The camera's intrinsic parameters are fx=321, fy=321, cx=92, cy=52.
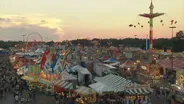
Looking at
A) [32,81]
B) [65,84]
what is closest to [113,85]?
[65,84]

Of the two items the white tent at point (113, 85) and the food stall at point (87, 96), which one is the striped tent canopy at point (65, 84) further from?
the food stall at point (87, 96)

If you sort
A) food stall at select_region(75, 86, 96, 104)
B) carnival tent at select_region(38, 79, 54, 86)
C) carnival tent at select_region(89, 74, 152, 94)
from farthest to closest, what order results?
1. carnival tent at select_region(38, 79, 54, 86)
2. food stall at select_region(75, 86, 96, 104)
3. carnival tent at select_region(89, 74, 152, 94)

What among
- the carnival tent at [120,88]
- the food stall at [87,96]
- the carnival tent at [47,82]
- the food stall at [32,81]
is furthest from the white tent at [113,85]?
the food stall at [32,81]

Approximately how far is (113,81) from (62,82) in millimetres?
4392

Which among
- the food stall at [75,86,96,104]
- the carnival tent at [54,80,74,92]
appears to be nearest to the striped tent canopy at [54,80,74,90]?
the carnival tent at [54,80,74,92]

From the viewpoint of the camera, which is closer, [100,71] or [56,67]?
[56,67]

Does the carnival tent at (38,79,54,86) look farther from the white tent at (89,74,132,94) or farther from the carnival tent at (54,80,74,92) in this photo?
the white tent at (89,74,132,94)

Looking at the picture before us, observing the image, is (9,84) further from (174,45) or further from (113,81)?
(174,45)

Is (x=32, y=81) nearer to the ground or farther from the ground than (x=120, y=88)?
nearer to the ground

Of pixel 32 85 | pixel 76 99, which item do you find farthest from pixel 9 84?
pixel 76 99

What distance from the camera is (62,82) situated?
70.7 feet

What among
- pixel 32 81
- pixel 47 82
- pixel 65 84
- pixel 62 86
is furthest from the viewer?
pixel 32 81

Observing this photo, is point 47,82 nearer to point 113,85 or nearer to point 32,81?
point 32,81

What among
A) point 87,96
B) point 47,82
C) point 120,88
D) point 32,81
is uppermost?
point 120,88
